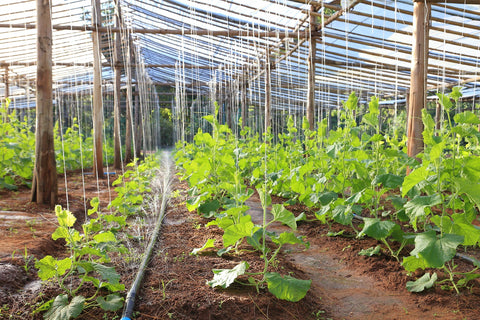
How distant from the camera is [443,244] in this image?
215 cm

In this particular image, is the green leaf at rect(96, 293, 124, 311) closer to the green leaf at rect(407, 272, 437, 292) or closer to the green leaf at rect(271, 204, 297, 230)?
the green leaf at rect(271, 204, 297, 230)

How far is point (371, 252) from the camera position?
3.22 meters

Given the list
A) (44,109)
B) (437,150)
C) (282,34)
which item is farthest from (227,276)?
(282,34)

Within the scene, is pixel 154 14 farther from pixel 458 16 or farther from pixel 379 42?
pixel 458 16

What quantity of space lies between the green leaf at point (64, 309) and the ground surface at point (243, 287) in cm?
12

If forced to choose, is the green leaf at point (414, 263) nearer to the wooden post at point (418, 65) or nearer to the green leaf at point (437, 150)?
the green leaf at point (437, 150)

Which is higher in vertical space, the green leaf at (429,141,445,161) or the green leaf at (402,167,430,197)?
the green leaf at (429,141,445,161)

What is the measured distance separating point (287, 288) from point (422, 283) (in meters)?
1.10

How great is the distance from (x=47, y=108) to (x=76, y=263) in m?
3.49

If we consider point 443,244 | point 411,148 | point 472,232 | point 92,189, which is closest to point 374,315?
point 443,244

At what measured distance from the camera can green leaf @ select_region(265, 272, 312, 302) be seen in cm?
209

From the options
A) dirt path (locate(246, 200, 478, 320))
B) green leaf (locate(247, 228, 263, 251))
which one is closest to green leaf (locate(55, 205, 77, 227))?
green leaf (locate(247, 228, 263, 251))

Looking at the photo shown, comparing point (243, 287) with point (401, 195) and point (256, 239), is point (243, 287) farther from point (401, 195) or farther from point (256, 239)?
point (401, 195)

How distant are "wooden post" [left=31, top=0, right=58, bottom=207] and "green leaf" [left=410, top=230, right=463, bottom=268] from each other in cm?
453
